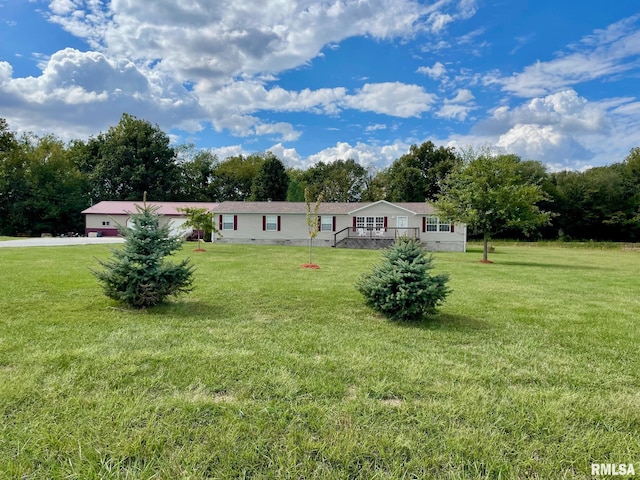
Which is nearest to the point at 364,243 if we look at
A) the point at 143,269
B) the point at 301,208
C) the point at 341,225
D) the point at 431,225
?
the point at 341,225

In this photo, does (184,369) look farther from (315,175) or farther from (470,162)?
(315,175)

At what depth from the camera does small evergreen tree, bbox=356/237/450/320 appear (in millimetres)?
5516

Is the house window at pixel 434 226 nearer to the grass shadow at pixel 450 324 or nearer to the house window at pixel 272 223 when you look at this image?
the house window at pixel 272 223

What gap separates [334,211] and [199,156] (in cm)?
3142

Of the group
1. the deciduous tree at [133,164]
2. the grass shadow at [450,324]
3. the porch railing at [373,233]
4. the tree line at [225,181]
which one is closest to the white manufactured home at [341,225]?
the porch railing at [373,233]

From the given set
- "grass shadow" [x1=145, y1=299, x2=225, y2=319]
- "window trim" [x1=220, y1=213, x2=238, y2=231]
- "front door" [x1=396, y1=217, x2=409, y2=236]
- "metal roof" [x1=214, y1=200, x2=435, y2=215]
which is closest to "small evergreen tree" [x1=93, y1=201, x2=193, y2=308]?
"grass shadow" [x1=145, y1=299, x2=225, y2=319]

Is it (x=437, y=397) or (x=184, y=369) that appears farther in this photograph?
(x=184, y=369)

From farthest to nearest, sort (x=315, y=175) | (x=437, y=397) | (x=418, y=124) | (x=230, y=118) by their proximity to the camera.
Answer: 1. (x=315, y=175)
2. (x=230, y=118)
3. (x=418, y=124)
4. (x=437, y=397)

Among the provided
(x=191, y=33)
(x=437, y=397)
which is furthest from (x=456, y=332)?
(x=191, y=33)

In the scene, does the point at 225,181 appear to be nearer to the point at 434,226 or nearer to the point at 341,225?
the point at 341,225

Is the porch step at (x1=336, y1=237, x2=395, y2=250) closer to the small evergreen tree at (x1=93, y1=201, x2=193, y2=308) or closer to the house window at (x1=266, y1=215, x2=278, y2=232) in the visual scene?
the house window at (x1=266, y1=215, x2=278, y2=232)

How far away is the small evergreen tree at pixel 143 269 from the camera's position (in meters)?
5.93

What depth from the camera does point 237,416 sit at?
2707 millimetres

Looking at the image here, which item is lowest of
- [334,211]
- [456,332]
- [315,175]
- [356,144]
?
[456,332]
